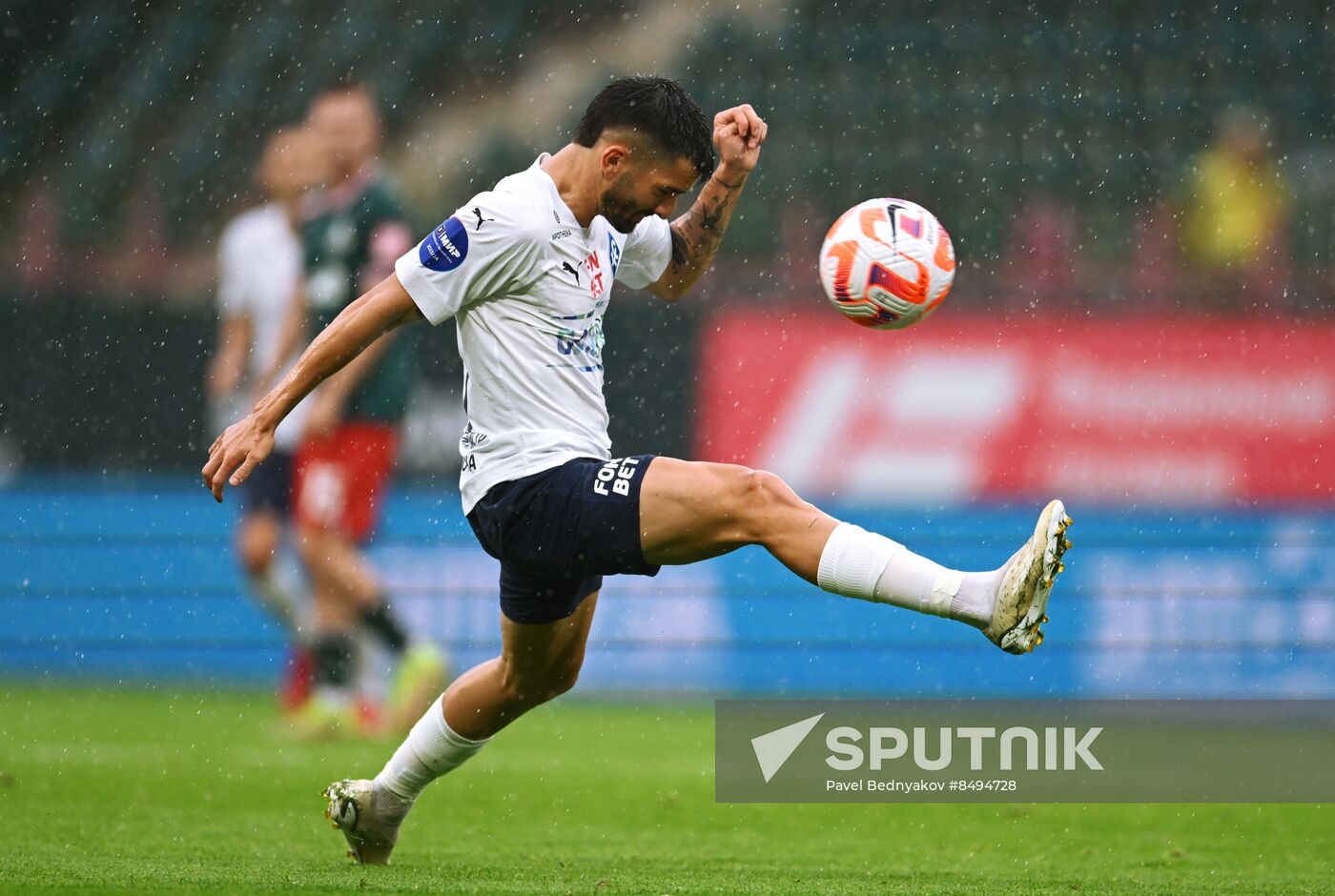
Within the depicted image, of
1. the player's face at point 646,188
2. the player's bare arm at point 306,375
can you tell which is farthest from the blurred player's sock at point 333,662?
the player's face at point 646,188

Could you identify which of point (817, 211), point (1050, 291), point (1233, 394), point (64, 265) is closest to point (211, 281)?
point (64, 265)

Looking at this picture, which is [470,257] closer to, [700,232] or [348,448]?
[700,232]

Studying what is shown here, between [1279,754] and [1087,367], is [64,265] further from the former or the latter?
[1279,754]

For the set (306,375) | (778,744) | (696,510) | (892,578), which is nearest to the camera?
(892,578)

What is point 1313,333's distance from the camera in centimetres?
912

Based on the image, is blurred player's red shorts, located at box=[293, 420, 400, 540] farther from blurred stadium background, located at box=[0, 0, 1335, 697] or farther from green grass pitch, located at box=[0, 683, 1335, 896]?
blurred stadium background, located at box=[0, 0, 1335, 697]

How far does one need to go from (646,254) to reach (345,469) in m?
3.51

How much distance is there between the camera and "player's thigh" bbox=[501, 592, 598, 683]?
4.31 m

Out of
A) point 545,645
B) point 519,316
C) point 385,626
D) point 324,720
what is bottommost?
point 324,720

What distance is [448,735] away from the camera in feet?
Result: 14.7

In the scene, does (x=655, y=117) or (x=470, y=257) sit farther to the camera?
(x=655, y=117)

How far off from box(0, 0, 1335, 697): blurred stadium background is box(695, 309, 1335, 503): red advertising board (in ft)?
0.05

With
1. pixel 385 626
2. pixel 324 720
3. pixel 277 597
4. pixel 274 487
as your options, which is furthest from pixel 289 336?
pixel 324 720

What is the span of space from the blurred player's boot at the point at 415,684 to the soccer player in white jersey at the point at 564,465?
2.64 metres
